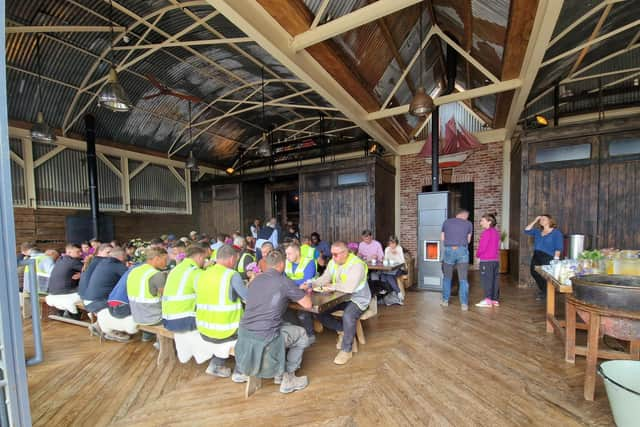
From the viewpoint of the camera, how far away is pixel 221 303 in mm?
2648

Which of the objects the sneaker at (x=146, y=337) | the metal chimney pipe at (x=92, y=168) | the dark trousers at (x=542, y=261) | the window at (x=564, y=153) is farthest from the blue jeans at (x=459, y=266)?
the metal chimney pipe at (x=92, y=168)

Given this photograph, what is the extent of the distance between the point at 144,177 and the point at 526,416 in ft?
42.1

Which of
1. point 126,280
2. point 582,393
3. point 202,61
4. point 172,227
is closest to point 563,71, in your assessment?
point 582,393

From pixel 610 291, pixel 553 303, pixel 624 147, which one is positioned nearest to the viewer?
pixel 610 291

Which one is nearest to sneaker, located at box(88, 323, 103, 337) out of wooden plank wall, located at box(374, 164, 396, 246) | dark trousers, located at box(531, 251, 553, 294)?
wooden plank wall, located at box(374, 164, 396, 246)

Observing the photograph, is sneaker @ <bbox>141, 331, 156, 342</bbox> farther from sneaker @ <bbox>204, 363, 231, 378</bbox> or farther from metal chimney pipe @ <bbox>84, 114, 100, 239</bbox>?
metal chimney pipe @ <bbox>84, 114, 100, 239</bbox>

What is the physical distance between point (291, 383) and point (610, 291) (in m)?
2.89

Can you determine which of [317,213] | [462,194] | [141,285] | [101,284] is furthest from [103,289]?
[462,194]

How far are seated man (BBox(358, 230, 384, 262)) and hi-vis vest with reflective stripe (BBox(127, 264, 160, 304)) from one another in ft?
13.0

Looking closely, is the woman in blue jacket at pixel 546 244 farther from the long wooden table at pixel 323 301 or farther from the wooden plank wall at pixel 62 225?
the wooden plank wall at pixel 62 225

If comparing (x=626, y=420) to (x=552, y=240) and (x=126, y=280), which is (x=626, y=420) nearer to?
(x=552, y=240)

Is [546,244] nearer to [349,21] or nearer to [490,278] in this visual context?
[490,278]

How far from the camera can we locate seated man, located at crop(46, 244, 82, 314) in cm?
434

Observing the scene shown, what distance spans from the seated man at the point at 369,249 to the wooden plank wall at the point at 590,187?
3596 millimetres
